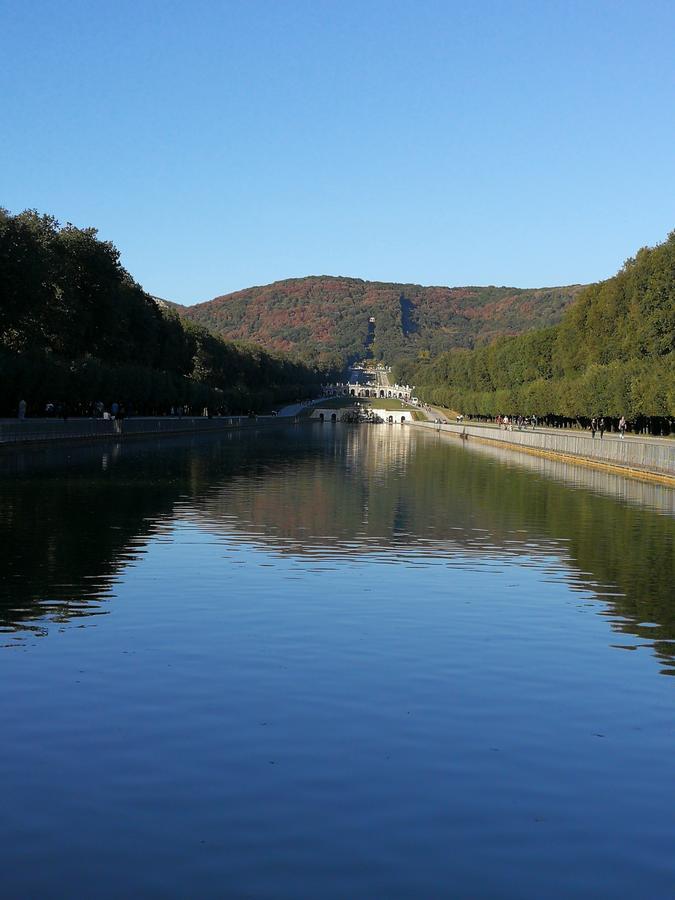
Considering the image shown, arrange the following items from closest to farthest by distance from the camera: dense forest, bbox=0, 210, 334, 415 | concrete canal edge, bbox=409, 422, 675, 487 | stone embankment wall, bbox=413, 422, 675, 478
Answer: concrete canal edge, bbox=409, 422, 675, 487 → stone embankment wall, bbox=413, 422, 675, 478 → dense forest, bbox=0, 210, 334, 415

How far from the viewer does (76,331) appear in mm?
99625

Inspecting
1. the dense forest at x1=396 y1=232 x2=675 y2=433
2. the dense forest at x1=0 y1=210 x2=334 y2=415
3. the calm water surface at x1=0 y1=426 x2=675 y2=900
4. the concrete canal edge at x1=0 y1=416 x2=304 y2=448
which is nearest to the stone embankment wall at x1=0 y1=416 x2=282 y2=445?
the concrete canal edge at x1=0 y1=416 x2=304 y2=448

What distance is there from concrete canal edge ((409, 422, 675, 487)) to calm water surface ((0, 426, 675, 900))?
78.2 ft

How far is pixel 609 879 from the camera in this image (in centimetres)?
707

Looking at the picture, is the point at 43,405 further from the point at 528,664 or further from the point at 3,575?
the point at 528,664

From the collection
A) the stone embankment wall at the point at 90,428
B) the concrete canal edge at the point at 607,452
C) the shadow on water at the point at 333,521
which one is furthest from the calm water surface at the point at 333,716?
the stone embankment wall at the point at 90,428

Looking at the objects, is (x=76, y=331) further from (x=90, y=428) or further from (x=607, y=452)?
(x=607, y=452)

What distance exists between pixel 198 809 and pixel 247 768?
38.2 inches

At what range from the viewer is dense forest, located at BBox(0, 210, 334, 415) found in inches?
3105

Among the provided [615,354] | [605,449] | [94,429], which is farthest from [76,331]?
[605,449]

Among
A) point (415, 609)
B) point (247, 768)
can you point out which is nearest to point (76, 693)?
point (247, 768)

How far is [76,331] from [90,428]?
26.8m

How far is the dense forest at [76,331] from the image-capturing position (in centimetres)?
7888

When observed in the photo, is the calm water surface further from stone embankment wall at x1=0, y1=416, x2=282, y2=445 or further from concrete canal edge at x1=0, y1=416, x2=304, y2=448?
stone embankment wall at x1=0, y1=416, x2=282, y2=445
